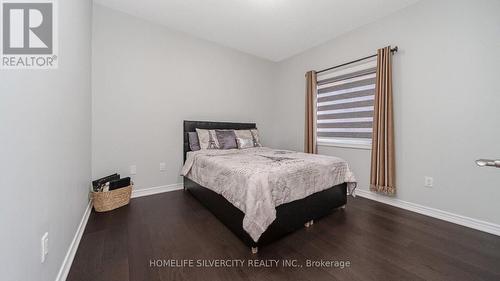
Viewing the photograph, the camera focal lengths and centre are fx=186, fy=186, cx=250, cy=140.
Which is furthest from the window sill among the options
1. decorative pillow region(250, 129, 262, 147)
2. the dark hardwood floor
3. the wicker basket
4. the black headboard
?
the wicker basket

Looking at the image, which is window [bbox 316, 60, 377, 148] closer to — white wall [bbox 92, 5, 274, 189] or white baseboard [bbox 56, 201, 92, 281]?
white wall [bbox 92, 5, 274, 189]

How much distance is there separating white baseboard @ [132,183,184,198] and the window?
8.88 ft

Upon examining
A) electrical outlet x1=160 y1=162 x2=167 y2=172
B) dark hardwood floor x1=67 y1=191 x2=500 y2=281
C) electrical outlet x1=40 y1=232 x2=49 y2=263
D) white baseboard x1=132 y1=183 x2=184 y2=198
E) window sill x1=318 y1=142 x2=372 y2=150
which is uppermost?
window sill x1=318 y1=142 x2=372 y2=150

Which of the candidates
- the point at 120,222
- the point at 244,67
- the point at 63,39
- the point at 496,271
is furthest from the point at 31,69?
the point at 244,67

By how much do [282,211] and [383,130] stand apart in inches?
76.2

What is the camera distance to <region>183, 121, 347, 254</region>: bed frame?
1632mm

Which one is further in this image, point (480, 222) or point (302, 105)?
point (302, 105)

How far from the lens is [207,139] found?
306cm

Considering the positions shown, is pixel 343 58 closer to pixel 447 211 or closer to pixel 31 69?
pixel 447 211

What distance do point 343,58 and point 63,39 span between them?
137 inches

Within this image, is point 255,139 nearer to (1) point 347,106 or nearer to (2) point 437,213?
(1) point 347,106

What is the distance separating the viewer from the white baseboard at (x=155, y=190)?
2.74 meters

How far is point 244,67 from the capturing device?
157 inches

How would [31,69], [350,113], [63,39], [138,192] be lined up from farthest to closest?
[350,113]
[138,192]
[63,39]
[31,69]
